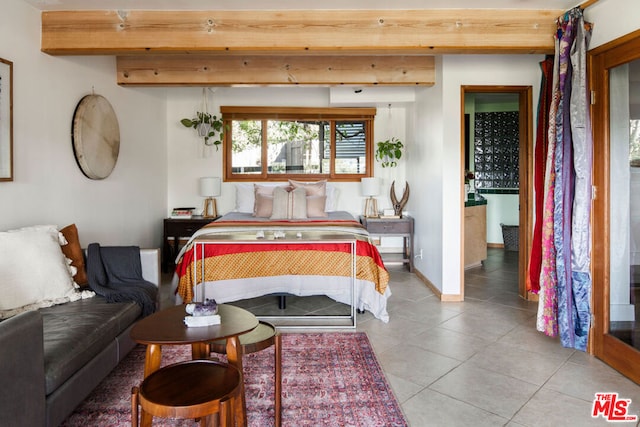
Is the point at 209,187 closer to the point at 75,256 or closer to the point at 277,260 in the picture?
the point at 277,260

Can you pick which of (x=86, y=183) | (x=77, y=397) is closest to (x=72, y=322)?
(x=77, y=397)

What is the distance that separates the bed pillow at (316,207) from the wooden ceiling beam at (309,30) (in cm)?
232

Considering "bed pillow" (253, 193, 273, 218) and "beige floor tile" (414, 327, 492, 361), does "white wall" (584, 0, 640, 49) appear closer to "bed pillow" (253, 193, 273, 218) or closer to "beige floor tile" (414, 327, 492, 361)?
"beige floor tile" (414, 327, 492, 361)

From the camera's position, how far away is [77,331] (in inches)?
84.7

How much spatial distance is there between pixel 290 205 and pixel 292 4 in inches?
96.3

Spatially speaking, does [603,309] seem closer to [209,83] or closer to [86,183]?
[209,83]

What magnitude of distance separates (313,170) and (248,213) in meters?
1.24

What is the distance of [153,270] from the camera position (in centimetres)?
315

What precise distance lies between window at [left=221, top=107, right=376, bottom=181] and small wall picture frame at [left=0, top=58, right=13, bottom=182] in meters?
3.30

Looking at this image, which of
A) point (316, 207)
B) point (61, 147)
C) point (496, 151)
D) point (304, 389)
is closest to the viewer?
point (304, 389)

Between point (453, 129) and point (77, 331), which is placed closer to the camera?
point (77, 331)

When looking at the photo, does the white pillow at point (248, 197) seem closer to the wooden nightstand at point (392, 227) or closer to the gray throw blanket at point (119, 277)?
the wooden nightstand at point (392, 227)

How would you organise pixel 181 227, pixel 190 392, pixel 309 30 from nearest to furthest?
pixel 190 392 < pixel 309 30 < pixel 181 227

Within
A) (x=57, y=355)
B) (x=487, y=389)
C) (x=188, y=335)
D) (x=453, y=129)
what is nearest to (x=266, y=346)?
(x=188, y=335)
